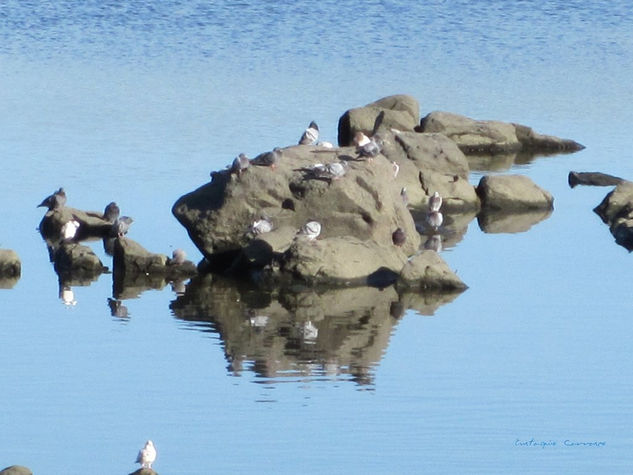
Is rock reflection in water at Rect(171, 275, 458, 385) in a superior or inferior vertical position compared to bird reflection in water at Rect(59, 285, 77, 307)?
superior

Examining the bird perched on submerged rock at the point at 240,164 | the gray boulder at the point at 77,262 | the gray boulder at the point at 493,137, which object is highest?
the bird perched on submerged rock at the point at 240,164

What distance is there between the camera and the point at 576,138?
40.0 m

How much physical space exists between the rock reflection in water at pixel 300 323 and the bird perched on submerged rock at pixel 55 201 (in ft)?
13.5

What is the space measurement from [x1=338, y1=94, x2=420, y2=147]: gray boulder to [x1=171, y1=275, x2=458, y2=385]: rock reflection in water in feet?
41.8

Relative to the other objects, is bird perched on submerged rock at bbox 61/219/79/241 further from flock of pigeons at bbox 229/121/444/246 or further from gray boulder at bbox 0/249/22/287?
flock of pigeons at bbox 229/121/444/246

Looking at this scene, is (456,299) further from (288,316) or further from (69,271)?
(69,271)

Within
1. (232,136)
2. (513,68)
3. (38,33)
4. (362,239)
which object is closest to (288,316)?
(362,239)

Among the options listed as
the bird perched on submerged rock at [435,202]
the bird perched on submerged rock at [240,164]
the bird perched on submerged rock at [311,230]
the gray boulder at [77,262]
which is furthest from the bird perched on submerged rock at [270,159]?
the bird perched on submerged rock at [435,202]

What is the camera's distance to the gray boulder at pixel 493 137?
38.9 metres

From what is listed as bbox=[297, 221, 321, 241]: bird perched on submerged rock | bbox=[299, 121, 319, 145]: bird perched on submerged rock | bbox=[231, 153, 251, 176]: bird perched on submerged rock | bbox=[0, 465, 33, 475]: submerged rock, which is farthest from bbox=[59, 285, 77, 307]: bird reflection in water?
bbox=[0, 465, 33, 475]: submerged rock

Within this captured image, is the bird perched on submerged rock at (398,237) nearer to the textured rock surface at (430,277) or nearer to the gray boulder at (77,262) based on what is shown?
the textured rock surface at (430,277)

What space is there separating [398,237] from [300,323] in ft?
13.9

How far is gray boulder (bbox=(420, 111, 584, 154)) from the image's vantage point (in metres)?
38.9

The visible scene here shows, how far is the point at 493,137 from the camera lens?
129ft
